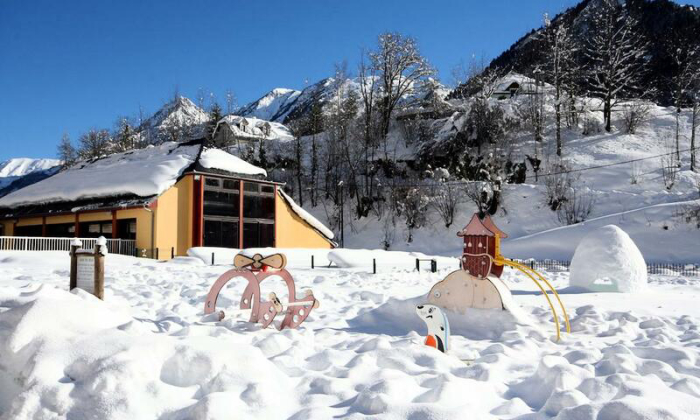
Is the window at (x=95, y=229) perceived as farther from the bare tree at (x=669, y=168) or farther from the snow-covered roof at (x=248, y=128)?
the bare tree at (x=669, y=168)

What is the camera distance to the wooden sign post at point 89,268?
8852 millimetres

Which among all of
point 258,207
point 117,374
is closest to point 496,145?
point 258,207

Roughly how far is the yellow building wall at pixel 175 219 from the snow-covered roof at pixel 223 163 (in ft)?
4.53

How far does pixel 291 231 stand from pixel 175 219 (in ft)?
23.5

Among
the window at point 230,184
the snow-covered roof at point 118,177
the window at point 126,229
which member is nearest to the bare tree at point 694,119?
the window at point 230,184

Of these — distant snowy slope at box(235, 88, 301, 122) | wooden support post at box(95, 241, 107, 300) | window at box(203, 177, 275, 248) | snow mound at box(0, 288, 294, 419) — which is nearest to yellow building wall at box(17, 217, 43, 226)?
window at box(203, 177, 275, 248)

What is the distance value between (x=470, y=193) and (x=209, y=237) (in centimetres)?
1902

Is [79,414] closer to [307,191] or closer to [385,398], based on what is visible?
[385,398]

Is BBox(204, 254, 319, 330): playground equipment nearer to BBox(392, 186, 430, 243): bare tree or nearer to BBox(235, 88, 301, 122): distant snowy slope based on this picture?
BBox(392, 186, 430, 243): bare tree

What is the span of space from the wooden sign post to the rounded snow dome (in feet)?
37.9

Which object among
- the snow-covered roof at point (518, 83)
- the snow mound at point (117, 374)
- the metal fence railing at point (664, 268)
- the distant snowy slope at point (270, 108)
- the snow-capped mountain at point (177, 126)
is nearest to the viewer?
the snow mound at point (117, 374)

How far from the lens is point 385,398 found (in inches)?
165

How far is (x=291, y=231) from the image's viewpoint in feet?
105

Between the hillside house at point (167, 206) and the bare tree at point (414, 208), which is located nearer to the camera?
the hillside house at point (167, 206)
